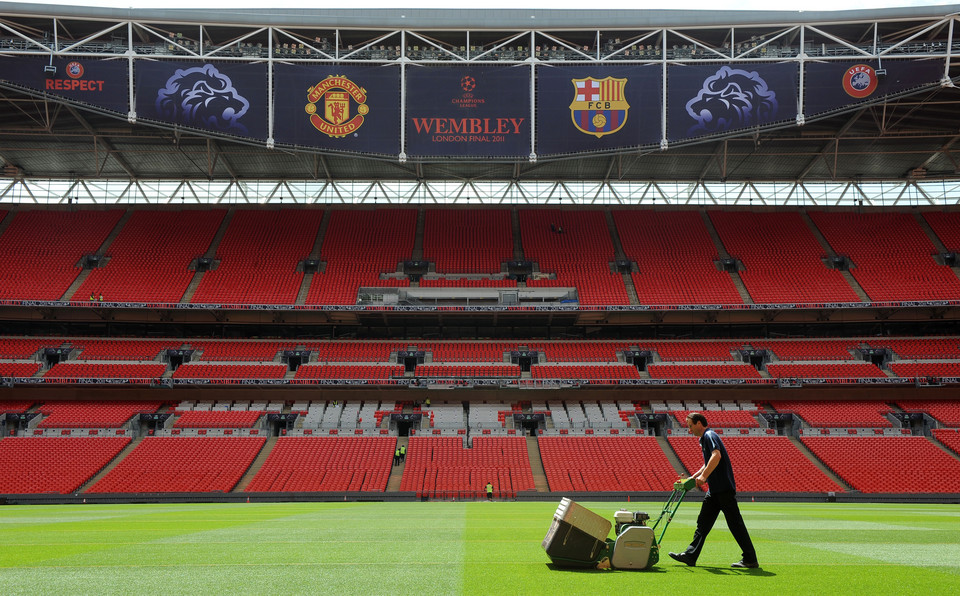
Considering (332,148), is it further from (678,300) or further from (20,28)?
(678,300)

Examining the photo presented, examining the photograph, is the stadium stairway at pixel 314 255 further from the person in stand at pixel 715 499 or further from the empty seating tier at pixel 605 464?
the person in stand at pixel 715 499

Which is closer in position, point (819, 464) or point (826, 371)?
point (819, 464)

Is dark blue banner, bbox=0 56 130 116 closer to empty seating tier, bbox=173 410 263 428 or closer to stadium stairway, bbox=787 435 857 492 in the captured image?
empty seating tier, bbox=173 410 263 428

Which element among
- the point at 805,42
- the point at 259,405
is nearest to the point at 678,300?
the point at 805,42

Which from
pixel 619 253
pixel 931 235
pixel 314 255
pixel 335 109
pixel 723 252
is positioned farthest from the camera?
pixel 619 253

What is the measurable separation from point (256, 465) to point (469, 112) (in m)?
22.0

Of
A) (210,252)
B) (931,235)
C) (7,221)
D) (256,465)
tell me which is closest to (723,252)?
(931,235)

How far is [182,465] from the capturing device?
105 feet

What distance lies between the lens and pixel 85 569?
23.7 feet

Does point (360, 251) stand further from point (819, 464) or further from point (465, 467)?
point (819, 464)

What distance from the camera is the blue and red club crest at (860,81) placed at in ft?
113

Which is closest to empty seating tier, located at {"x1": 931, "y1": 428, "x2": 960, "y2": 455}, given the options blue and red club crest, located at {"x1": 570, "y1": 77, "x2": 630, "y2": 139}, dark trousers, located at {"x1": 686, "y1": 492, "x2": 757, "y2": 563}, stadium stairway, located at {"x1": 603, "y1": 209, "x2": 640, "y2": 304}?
stadium stairway, located at {"x1": 603, "y1": 209, "x2": 640, "y2": 304}

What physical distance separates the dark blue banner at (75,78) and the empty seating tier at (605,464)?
95.8 feet

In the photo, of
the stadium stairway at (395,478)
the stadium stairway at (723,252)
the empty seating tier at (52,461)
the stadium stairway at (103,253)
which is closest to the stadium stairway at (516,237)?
the stadium stairway at (723,252)
